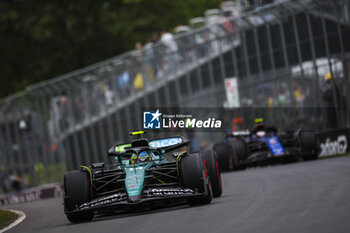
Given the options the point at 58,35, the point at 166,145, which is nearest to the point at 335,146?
the point at 166,145

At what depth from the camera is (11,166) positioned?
29.1 metres

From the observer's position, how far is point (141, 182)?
35.9 ft

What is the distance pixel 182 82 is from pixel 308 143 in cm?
706

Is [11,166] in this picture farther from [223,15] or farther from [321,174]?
[321,174]

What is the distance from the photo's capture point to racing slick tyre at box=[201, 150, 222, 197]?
1209cm

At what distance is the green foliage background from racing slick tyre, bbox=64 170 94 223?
31058mm

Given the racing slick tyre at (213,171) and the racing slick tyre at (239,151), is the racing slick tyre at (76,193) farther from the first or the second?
the racing slick tyre at (239,151)

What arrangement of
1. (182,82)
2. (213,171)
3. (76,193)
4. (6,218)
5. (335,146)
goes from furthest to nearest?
(182,82) < (335,146) < (6,218) < (213,171) < (76,193)

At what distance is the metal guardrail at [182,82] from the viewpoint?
70.9 ft

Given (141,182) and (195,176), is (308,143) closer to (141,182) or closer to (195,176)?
(195,176)

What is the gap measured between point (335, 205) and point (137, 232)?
7.54 feet

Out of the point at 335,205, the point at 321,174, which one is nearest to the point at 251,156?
the point at 321,174

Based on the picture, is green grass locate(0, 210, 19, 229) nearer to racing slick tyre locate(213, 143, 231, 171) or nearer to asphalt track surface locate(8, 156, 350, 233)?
asphalt track surface locate(8, 156, 350, 233)

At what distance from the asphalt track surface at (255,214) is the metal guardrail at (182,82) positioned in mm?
7702
